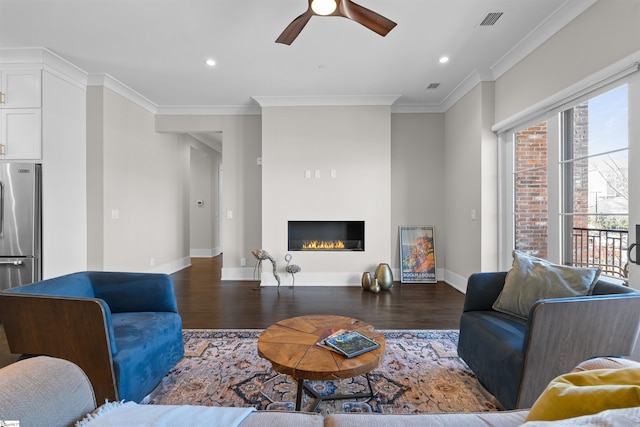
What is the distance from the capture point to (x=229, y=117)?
4941 mm

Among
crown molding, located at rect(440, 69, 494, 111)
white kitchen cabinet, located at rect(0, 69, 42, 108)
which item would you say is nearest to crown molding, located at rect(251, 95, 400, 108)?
crown molding, located at rect(440, 69, 494, 111)

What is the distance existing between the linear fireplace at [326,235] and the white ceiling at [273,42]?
6.76 ft

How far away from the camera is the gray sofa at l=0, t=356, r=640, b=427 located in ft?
2.35

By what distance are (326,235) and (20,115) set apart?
407 cm

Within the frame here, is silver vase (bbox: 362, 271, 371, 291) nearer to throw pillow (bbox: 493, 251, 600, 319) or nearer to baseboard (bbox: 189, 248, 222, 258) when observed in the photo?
throw pillow (bbox: 493, 251, 600, 319)

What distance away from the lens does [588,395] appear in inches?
23.0

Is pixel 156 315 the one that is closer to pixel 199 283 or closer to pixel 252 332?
pixel 252 332

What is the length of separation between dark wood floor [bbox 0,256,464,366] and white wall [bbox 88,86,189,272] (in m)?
0.83

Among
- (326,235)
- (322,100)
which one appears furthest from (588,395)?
(322,100)

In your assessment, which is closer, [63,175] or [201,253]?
[63,175]

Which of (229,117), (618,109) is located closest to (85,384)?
(618,109)

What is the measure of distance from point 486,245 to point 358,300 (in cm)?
177

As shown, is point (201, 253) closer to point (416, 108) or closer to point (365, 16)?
point (416, 108)

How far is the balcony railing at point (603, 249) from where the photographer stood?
84.1 inches
